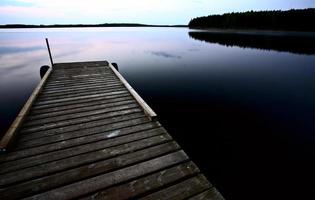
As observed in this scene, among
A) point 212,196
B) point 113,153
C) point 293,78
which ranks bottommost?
point 293,78

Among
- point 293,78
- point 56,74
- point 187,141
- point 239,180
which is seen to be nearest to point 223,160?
point 239,180

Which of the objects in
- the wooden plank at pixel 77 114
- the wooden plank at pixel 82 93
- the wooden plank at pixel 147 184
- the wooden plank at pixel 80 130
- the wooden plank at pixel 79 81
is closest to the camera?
the wooden plank at pixel 147 184

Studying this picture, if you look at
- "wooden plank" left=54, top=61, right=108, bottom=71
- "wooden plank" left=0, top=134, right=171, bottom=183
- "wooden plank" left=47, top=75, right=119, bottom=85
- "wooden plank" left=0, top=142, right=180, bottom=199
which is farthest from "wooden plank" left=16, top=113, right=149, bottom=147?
"wooden plank" left=54, top=61, right=108, bottom=71

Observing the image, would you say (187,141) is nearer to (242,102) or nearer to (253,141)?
(253,141)

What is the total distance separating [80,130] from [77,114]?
956mm

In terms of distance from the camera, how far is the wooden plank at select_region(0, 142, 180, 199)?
291 centimetres

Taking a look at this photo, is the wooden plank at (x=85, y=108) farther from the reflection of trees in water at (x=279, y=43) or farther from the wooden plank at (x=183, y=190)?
the reflection of trees in water at (x=279, y=43)

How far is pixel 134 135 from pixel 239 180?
3188 millimetres

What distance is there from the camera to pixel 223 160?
5895mm

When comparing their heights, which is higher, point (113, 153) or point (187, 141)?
point (113, 153)

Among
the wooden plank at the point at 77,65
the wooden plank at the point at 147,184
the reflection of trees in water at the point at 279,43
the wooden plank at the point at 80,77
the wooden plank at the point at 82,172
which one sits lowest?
the reflection of trees in water at the point at 279,43

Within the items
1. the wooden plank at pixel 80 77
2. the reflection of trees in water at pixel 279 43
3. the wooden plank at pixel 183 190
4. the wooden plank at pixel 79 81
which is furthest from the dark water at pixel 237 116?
the reflection of trees in water at pixel 279 43

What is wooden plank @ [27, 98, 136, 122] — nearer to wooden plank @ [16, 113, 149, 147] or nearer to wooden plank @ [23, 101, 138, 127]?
wooden plank @ [23, 101, 138, 127]

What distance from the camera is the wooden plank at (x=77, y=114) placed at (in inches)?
191
